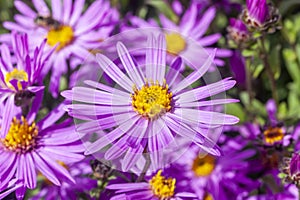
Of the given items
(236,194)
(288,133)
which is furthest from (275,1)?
(236,194)

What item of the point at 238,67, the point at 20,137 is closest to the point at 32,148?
the point at 20,137

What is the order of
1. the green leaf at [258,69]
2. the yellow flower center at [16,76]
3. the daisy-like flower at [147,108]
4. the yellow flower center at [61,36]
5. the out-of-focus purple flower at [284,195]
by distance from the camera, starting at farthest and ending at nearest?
the yellow flower center at [61,36], the green leaf at [258,69], the out-of-focus purple flower at [284,195], the yellow flower center at [16,76], the daisy-like flower at [147,108]

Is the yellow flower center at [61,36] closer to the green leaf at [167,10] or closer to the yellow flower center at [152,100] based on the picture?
the green leaf at [167,10]

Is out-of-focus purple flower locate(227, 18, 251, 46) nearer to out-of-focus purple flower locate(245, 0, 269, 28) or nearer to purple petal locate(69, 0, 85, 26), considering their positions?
out-of-focus purple flower locate(245, 0, 269, 28)

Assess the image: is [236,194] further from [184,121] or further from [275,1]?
[275,1]

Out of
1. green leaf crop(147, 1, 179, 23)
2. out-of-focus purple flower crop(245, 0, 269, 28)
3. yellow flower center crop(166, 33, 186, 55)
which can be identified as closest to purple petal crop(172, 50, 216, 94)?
out-of-focus purple flower crop(245, 0, 269, 28)

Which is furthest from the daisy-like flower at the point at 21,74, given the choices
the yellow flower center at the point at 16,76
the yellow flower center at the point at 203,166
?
the yellow flower center at the point at 203,166

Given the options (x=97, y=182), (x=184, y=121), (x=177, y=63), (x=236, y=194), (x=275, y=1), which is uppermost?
(x=275, y=1)
